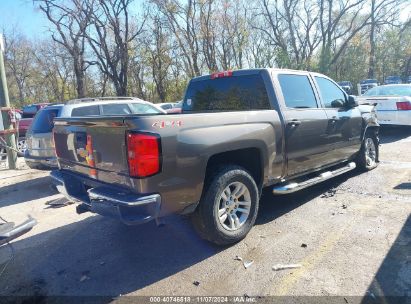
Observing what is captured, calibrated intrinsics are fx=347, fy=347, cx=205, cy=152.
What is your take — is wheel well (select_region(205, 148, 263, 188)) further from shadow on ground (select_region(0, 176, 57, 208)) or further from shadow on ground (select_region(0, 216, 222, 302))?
shadow on ground (select_region(0, 176, 57, 208))

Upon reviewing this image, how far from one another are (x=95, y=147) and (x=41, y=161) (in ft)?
13.2

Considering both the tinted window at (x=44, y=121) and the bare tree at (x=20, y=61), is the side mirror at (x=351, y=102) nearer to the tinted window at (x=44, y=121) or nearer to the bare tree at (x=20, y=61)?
the tinted window at (x=44, y=121)

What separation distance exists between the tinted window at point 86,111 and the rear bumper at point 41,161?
101 cm

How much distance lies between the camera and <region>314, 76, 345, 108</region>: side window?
5.48m

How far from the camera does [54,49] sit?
118 ft

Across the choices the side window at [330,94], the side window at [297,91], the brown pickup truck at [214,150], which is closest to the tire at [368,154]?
the brown pickup truck at [214,150]

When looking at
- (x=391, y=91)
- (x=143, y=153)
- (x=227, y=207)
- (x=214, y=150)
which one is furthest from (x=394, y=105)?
(x=143, y=153)

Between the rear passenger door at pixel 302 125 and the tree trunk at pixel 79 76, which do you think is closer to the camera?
the rear passenger door at pixel 302 125

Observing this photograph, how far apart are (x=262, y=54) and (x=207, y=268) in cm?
3900

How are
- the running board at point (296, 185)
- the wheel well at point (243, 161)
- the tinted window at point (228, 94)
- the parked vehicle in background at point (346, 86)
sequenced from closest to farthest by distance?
1. the wheel well at point (243, 161)
2. the running board at point (296, 185)
3. the tinted window at point (228, 94)
4. the parked vehicle in background at point (346, 86)

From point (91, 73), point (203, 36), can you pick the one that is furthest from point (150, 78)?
point (203, 36)

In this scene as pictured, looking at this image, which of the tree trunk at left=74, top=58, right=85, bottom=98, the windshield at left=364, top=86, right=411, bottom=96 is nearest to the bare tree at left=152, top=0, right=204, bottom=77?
the tree trunk at left=74, top=58, right=85, bottom=98

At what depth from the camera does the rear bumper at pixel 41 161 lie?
670 centimetres

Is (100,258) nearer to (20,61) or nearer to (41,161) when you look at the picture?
(41,161)
